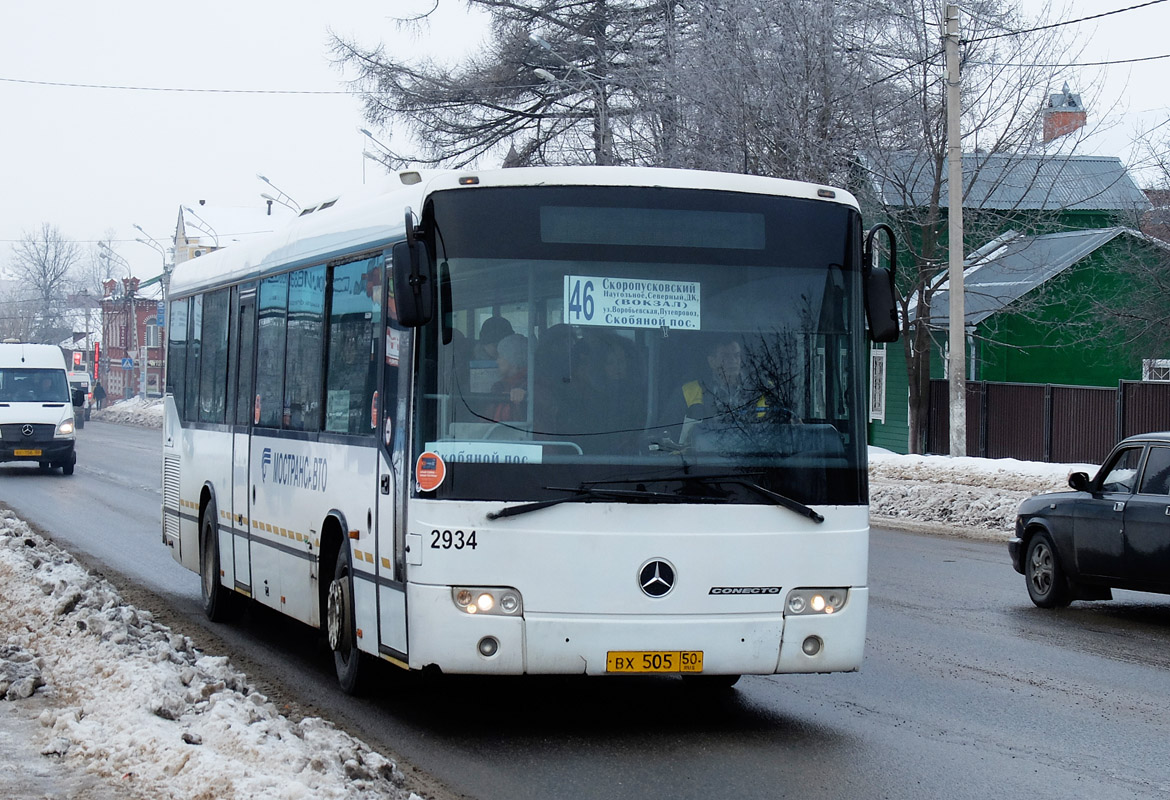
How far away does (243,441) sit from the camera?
11070mm

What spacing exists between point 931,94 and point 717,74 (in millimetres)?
4291

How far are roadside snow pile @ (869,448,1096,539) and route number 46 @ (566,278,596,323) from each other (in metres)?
13.5

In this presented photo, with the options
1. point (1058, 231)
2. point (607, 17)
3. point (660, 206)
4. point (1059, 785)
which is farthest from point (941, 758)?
point (1058, 231)

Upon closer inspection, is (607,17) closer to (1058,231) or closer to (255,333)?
(1058,231)

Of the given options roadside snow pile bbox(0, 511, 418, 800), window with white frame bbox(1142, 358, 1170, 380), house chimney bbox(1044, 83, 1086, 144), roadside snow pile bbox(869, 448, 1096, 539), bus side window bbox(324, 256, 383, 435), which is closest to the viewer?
roadside snow pile bbox(0, 511, 418, 800)

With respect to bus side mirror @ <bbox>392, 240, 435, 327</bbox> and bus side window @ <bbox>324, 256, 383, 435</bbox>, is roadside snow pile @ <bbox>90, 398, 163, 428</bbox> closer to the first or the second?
bus side window @ <bbox>324, 256, 383, 435</bbox>

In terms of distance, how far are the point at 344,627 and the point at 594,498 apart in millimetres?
2076

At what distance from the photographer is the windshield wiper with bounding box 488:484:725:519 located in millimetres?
7273

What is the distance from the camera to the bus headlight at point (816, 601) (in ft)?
24.6

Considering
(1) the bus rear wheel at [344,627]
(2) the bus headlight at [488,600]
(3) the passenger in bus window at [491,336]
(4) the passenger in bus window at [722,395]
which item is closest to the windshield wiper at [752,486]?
(4) the passenger in bus window at [722,395]

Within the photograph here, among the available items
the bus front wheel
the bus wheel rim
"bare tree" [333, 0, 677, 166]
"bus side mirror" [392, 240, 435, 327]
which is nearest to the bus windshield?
"bus side mirror" [392, 240, 435, 327]

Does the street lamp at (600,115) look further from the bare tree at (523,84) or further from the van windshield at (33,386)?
the van windshield at (33,386)

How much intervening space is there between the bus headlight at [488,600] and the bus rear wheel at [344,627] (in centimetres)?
130

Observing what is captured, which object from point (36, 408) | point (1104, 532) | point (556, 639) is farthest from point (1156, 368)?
point (556, 639)
